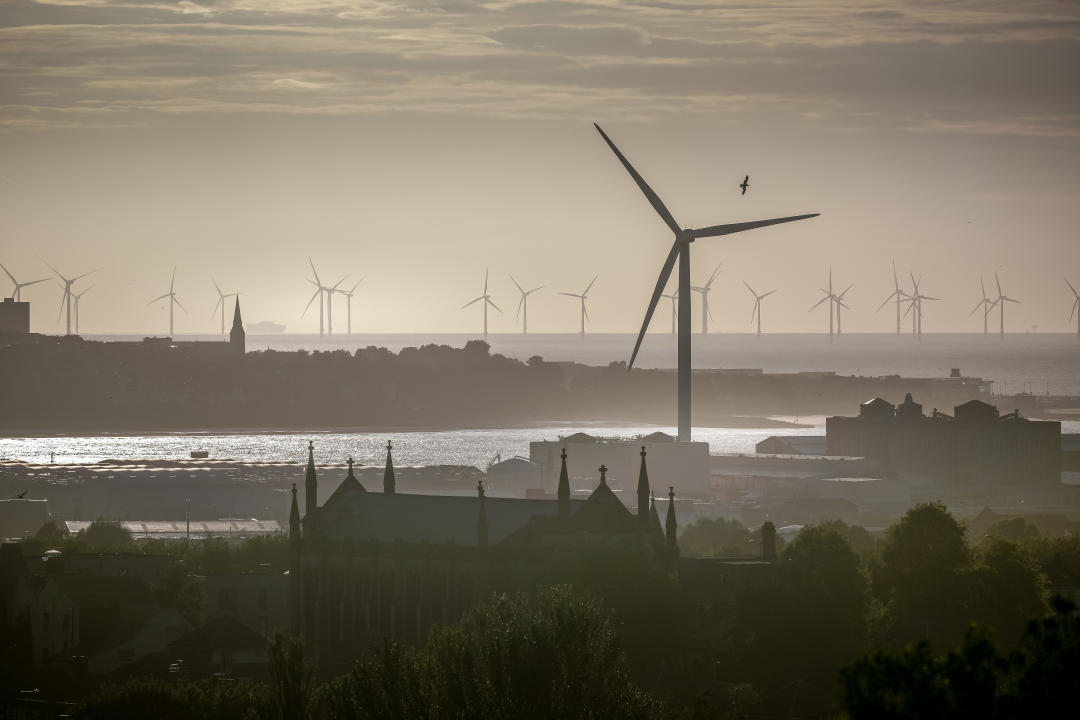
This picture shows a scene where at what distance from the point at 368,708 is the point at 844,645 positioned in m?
33.7

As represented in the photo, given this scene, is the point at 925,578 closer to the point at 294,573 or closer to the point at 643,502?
the point at 643,502

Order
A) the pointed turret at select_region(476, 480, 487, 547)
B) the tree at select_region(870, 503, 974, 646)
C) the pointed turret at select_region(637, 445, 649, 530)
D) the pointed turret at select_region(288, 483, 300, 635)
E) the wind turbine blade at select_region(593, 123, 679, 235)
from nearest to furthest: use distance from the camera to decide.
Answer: the pointed turret at select_region(637, 445, 649, 530), the pointed turret at select_region(476, 480, 487, 547), the tree at select_region(870, 503, 974, 646), the pointed turret at select_region(288, 483, 300, 635), the wind turbine blade at select_region(593, 123, 679, 235)

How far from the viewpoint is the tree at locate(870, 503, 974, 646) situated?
10456cm

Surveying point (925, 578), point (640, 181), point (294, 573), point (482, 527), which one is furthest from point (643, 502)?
point (640, 181)

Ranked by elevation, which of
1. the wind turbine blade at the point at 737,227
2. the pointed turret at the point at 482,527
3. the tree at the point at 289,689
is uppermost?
the wind turbine blade at the point at 737,227

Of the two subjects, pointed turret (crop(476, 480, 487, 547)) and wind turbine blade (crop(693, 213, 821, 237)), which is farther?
wind turbine blade (crop(693, 213, 821, 237))

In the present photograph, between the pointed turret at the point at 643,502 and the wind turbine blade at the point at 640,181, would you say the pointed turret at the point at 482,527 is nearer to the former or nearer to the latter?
the pointed turret at the point at 643,502

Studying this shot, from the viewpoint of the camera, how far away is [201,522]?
188m

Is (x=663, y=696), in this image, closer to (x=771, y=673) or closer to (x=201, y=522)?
(x=771, y=673)

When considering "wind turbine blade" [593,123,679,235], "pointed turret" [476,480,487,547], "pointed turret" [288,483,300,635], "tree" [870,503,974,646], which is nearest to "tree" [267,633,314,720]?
"pointed turret" [476,480,487,547]

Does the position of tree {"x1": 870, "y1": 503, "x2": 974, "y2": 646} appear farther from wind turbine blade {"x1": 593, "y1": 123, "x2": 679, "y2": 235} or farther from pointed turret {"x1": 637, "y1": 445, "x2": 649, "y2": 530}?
wind turbine blade {"x1": 593, "y1": 123, "x2": 679, "y2": 235}

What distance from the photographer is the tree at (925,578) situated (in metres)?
105

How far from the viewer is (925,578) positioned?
112 m

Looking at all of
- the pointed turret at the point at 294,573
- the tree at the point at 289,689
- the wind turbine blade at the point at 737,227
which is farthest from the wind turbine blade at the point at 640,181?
the tree at the point at 289,689
